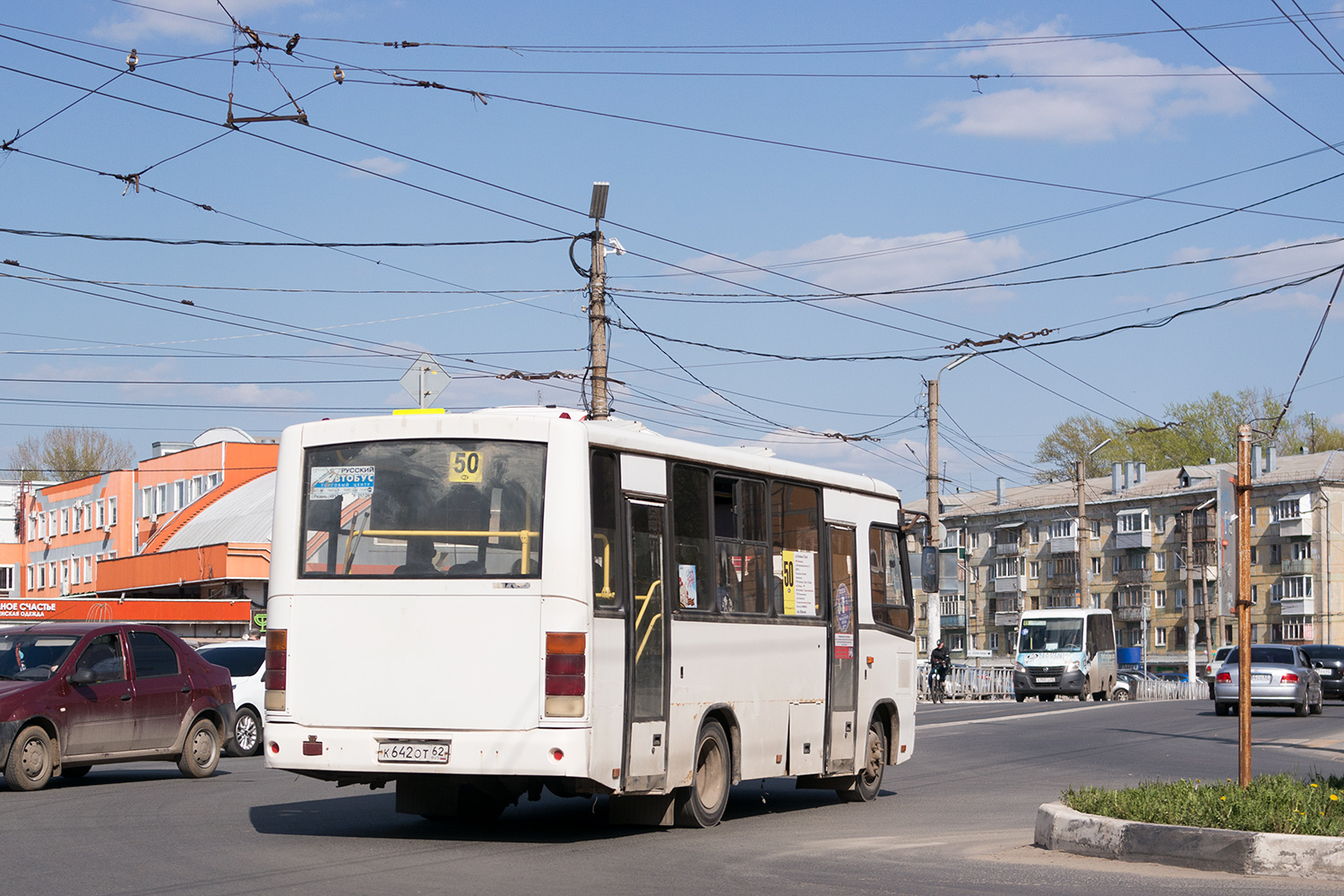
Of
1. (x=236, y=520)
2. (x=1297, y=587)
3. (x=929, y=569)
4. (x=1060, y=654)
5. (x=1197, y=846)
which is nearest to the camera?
(x=1197, y=846)

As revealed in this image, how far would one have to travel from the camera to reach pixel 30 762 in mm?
15867

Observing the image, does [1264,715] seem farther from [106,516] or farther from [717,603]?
[106,516]

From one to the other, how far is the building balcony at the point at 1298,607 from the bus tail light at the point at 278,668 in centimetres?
9491

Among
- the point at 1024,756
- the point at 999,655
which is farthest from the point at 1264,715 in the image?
the point at 999,655

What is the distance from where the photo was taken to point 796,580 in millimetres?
13945

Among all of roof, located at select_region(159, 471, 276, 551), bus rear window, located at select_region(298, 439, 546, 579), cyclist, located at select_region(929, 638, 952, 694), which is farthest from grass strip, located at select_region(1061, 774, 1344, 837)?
roof, located at select_region(159, 471, 276, 551)

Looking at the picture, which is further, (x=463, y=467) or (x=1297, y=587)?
(x=1297, y=587)

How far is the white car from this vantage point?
22.6 metres

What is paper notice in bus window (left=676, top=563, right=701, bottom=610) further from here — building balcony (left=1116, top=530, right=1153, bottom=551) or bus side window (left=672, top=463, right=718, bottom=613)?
building balcony (left=1116, top=530, right=1153, bottom=551)

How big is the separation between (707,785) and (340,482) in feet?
11.9

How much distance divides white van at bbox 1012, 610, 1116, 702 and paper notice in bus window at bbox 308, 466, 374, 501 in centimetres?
4166

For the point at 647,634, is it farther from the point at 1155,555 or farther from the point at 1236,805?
the point at 1155,555

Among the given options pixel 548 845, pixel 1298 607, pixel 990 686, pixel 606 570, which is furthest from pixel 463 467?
pixel 1298 607

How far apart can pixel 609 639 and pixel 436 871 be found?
2.13m
